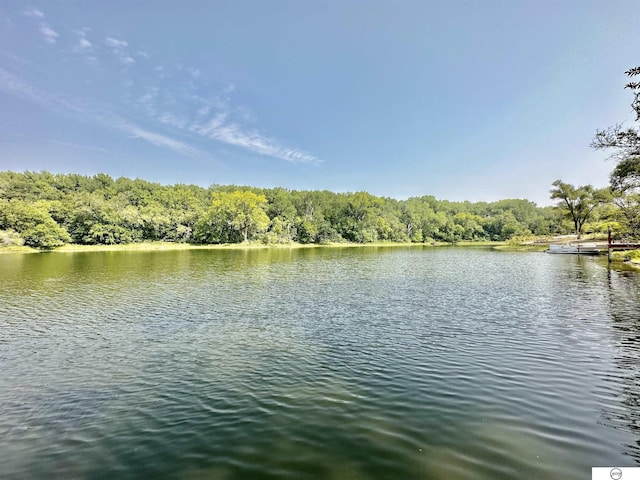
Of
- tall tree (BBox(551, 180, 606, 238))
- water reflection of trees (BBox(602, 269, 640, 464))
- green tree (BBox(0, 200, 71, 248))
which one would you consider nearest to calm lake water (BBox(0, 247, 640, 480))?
water reflection of trees (BBox(602, 269, 640, 464))

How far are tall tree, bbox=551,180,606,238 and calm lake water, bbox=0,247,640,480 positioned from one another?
81.1m

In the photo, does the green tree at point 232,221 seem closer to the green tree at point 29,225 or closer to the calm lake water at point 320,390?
the green tree at point 29,225

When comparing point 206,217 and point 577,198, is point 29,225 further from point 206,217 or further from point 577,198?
point 577,198

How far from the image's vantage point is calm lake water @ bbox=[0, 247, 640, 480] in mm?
6250

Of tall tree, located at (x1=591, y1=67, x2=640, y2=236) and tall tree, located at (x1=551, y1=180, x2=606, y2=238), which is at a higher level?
tall tree, located at (x1=551, y1=180, x2=606, y2=238)

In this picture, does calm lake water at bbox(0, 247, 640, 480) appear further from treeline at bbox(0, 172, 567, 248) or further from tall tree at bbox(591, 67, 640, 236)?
treeline at bbox(0, 172, 567, 248)

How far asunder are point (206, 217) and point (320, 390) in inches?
4146

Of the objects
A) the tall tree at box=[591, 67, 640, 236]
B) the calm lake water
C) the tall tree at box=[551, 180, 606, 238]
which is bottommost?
the calm lake water

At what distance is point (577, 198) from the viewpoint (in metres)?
86.1

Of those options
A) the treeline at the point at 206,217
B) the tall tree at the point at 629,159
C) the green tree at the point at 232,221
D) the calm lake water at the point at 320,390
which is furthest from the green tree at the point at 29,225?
the tall tree at the point at 629,159

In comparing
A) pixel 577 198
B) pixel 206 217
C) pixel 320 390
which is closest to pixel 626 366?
pixel 320 390

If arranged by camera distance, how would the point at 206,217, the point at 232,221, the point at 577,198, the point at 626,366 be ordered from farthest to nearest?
the point at 206,217
the point at 232,221
the point at 577,198
the point at 626,366

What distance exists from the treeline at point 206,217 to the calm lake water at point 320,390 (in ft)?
271

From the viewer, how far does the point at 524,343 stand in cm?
1308
